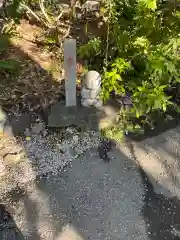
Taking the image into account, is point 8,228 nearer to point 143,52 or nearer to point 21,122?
point 21,122

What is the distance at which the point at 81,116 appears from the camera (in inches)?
130

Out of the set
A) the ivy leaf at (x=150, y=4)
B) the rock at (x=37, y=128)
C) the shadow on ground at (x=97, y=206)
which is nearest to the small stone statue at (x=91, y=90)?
the rock at (x=37, y=128)

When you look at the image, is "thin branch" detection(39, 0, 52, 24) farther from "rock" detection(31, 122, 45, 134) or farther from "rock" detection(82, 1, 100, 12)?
"rock" detection(31, 122, 45, 134)

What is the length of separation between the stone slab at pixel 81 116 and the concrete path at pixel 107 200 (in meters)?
0.30

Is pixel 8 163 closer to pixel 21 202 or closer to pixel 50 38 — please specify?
pixel 21 202

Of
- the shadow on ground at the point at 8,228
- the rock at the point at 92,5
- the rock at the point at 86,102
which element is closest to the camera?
the shadow on ground at the point at 8,228

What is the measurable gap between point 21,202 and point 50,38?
2051mm

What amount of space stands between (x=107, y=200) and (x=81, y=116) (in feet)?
2.89

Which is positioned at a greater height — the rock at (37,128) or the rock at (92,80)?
the rock at (92,80)

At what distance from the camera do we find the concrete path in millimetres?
2580

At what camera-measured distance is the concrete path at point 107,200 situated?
2.58 m

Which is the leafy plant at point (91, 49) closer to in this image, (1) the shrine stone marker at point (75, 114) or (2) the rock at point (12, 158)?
(1) the shrine stone marker at point (75, 114)

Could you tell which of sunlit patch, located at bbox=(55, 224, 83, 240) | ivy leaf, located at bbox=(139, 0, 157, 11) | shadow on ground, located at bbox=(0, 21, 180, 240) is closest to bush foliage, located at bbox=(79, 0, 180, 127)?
ivy leaf, located at bbox=(139, 0, 157, 11)

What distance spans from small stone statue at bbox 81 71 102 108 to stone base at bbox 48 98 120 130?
60 millimetres
